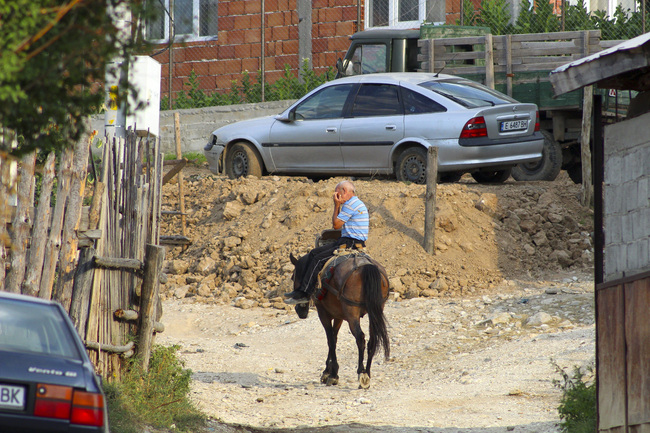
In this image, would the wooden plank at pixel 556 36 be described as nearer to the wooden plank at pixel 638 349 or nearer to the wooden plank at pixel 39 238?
the wooden plank at pixel 638 349

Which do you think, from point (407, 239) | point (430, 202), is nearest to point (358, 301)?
point (430, 202)

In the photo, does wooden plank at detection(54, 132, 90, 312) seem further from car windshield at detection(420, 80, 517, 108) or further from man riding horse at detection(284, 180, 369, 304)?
car windshield at detection(420, 80, 517, 108)

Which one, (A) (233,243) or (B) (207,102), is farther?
(B) (207,102)

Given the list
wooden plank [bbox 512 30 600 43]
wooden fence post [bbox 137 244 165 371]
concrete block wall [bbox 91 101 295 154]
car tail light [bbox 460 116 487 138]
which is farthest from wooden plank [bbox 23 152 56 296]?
concrete block wall [bbox 91 101 295 154]

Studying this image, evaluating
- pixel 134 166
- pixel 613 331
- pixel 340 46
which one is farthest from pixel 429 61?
pixel 613 331

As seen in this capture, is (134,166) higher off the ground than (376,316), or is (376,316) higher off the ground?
(134,166)

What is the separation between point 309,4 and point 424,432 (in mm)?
18513

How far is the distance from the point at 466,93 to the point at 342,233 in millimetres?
6157

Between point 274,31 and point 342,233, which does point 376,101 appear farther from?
point 274,31

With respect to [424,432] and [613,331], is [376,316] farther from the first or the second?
[613,331]

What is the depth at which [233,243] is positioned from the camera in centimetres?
1662

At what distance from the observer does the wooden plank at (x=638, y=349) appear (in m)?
6.34

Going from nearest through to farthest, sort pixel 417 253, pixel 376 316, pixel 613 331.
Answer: pixel 613 331
pixel 376 316
pixel 417 253

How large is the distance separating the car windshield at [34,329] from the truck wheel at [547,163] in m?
13.8
